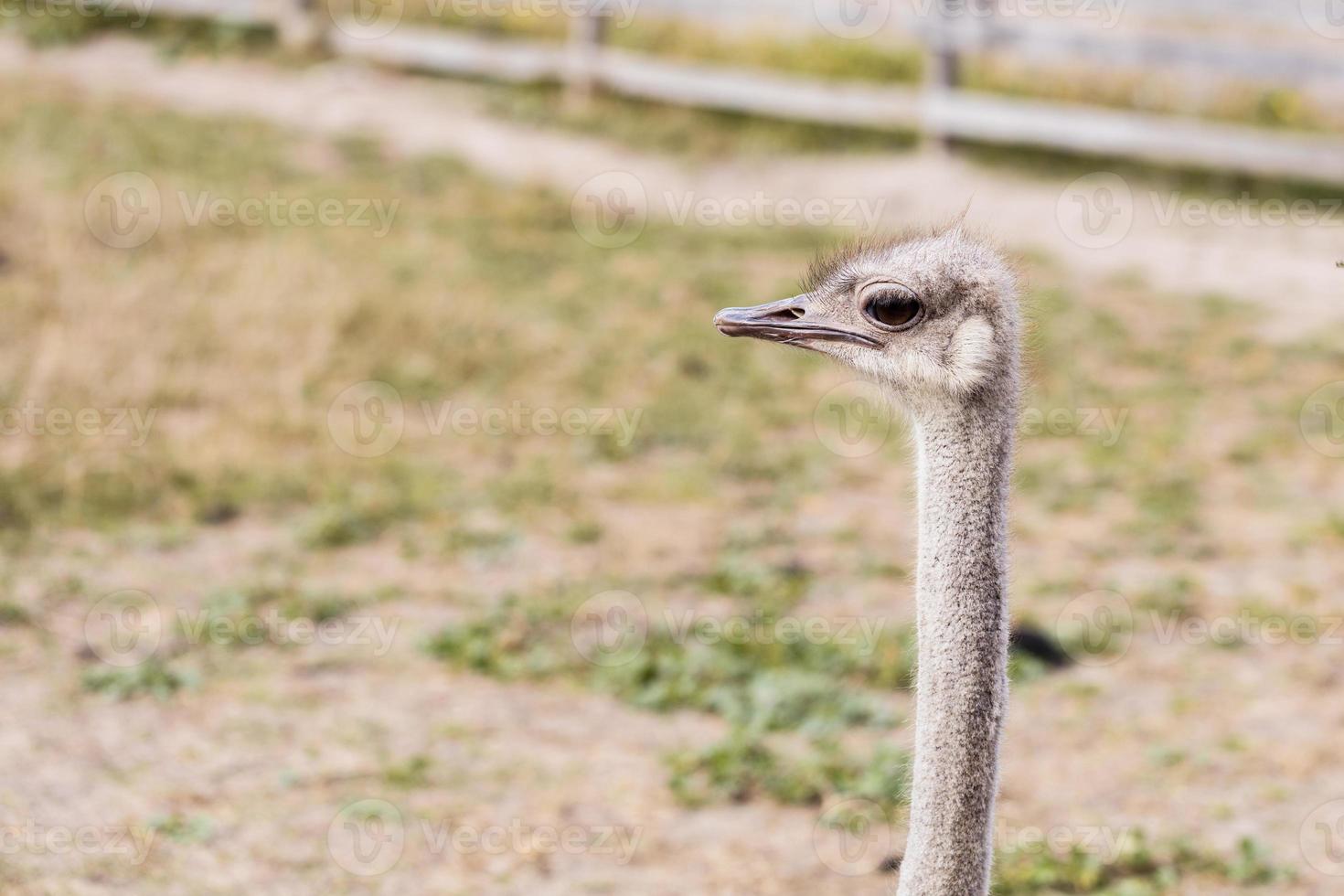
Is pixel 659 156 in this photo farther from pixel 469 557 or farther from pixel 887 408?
pixel 887 408

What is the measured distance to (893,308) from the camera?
2584 mm

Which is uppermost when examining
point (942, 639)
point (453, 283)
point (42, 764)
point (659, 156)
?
point (659, 156)

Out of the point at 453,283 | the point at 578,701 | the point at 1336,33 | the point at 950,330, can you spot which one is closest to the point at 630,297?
the point at 453,283

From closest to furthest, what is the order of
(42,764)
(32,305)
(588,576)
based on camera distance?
(42,764), (588,576), (32,305)

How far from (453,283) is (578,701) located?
3905 mm

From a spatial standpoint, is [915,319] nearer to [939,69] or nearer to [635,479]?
[635,479]

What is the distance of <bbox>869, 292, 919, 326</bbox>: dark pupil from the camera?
8.41 ft

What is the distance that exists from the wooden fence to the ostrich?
7.94 metres

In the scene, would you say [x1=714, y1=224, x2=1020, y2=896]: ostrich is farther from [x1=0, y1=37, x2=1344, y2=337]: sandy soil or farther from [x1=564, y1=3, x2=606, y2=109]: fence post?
[x1=564, y1=3, x2=606, y2=109]: fence post

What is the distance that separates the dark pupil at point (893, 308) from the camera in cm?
256

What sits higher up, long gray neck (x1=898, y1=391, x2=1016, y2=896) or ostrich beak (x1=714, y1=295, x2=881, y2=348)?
ostrich beak (x1=714, y1=295, x2=881, y2=348)

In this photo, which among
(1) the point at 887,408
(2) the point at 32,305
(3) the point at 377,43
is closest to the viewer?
(1) the point at 887,408

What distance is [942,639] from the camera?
93.4 inches

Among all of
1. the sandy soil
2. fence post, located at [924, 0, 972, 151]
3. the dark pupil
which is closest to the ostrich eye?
the dark pupil
